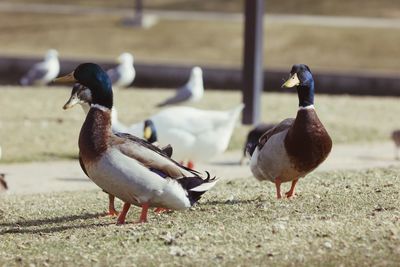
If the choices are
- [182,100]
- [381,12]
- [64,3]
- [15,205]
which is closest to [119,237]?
[15,205]

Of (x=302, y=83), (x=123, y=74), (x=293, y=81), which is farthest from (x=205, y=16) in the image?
(x=293, y=81)

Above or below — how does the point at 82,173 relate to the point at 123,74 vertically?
above

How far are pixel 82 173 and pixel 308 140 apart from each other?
5.75 m

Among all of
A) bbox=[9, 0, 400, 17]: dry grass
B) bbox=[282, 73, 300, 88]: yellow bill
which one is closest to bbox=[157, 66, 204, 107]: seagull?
bbox=[282, 73, 300, 88]: yellow bill

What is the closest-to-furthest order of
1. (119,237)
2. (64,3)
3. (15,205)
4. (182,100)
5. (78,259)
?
(78,259) < (119,237) < (15,205) < (182,100) < (64,3)

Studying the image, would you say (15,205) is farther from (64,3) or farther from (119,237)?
(64,3)

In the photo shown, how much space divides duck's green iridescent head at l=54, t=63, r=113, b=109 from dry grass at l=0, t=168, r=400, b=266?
39.6 inches

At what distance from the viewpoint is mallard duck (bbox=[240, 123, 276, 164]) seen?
11.4 m

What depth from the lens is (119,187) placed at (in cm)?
906

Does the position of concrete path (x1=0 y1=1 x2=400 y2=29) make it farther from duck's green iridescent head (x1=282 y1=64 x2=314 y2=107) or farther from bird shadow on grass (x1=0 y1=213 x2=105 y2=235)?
bird shadow on grass (x1=0 y1=213 x2=105 y2=235)

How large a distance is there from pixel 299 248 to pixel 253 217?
1.22m

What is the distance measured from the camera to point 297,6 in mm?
37625

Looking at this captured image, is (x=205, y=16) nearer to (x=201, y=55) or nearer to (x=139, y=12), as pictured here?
(x=139, y=12)

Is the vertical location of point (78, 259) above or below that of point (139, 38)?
above
